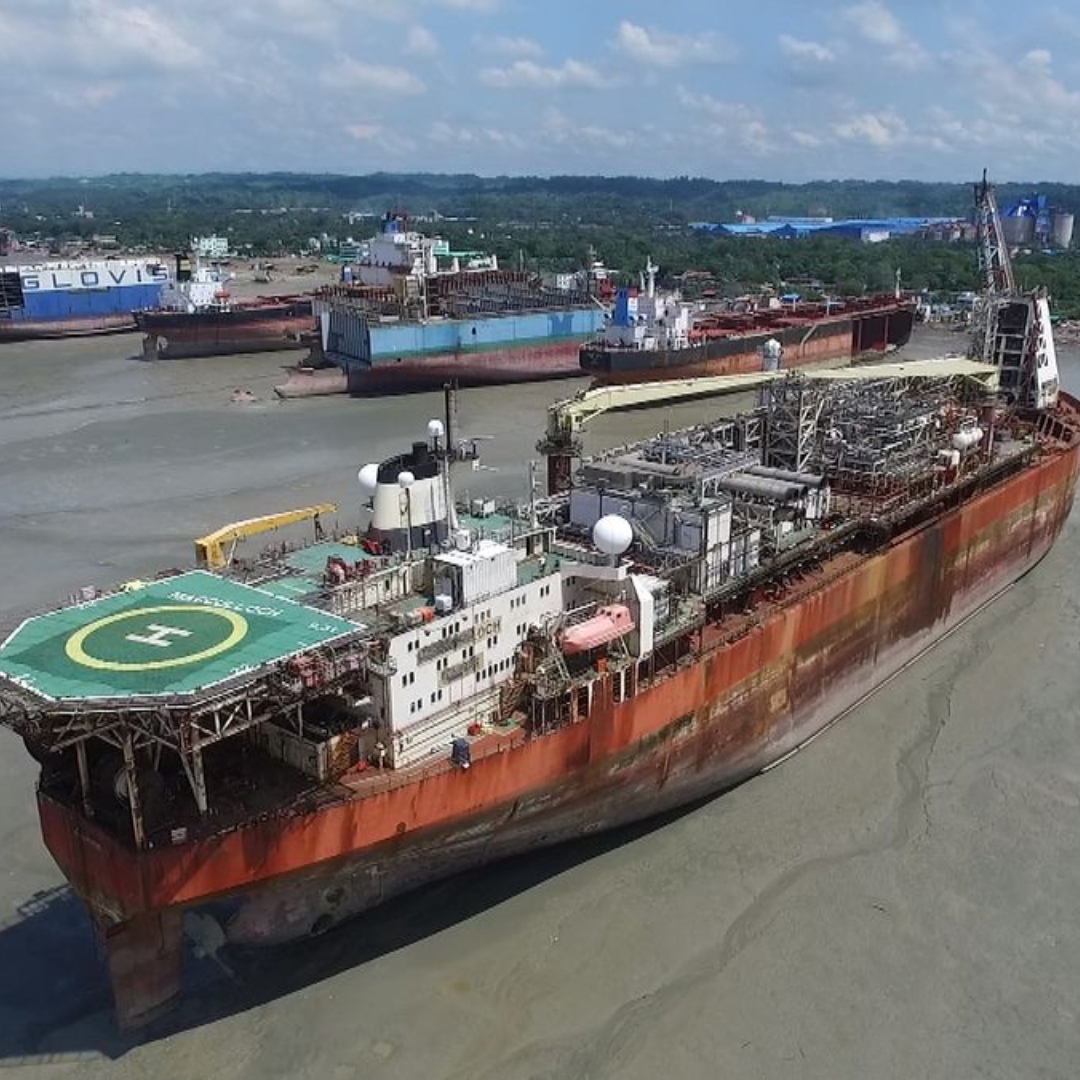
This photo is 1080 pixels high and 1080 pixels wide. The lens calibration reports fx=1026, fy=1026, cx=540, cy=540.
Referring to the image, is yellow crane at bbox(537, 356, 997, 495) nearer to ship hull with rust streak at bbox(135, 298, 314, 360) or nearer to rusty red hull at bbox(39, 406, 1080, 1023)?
rusty red hull at bbox(39, 406, 1080, 1023)

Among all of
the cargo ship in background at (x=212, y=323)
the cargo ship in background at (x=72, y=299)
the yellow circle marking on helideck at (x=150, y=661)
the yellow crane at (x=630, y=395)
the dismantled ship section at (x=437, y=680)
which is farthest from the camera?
the cargo ship in background at (x=72, y=299)

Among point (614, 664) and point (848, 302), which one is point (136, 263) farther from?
point (614, 664)

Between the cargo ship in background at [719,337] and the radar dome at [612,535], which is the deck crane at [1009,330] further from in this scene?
the radar dome at [612,535]

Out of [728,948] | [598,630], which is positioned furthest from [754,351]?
[728,948]

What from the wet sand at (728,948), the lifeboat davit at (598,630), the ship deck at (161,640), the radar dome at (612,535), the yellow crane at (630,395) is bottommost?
the wet sand at (728,948)

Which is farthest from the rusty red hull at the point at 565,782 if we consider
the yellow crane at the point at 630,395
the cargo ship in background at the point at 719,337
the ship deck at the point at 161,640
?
the cargo ship in background at the point at 719,337

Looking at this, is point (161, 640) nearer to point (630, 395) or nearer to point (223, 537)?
point (223, 537)

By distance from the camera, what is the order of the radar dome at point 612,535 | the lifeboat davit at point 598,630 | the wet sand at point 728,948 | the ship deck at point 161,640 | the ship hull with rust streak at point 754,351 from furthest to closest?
1. the ship hull with rust streak at point 754,351
2. the radar dome at point 612,535
3. the lifeboat davit at point 598,630
4. the wet sand at point 728,948
5. the ship deck at point 161,640

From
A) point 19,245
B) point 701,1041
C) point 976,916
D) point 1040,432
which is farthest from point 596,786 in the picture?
point 19,245

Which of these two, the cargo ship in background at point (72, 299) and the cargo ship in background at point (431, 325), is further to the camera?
the cargo ship in background at point (72, 299)
